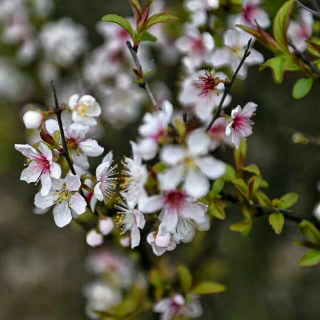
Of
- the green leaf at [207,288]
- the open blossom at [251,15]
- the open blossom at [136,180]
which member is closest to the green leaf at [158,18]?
the open blossom at [251,15]

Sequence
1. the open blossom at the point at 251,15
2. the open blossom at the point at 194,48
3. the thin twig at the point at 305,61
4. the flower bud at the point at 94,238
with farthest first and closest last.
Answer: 1. the open blossom at the point at 194,48
2. the open blossom at the point at 251,15
3. the flower bud at the point at 94,238
4. the thin twig at the point at 305,61

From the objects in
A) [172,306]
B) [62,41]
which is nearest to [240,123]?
[172,306]

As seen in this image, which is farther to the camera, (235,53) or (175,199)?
(235,53)

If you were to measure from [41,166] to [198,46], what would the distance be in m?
0.71

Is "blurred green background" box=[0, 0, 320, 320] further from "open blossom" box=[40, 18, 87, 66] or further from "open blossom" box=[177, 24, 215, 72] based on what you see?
"open blossom" box=[177, 24, 215, 72]

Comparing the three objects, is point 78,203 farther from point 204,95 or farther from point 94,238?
point 204,95

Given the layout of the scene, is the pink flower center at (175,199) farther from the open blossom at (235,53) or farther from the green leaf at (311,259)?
the open blossom at (235,53)

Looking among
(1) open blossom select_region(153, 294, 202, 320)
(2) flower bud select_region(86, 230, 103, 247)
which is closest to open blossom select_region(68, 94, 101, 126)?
(2) flower bud select_region(86, 230, 103, 247)

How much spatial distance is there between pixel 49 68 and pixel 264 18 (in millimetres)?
1370

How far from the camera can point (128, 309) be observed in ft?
5.75

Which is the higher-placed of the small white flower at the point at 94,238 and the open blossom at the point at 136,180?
the open blossom at the point at 136,180

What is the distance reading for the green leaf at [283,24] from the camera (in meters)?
1.19

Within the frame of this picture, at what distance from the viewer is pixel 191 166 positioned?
924 mm

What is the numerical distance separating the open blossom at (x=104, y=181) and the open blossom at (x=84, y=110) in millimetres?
120
